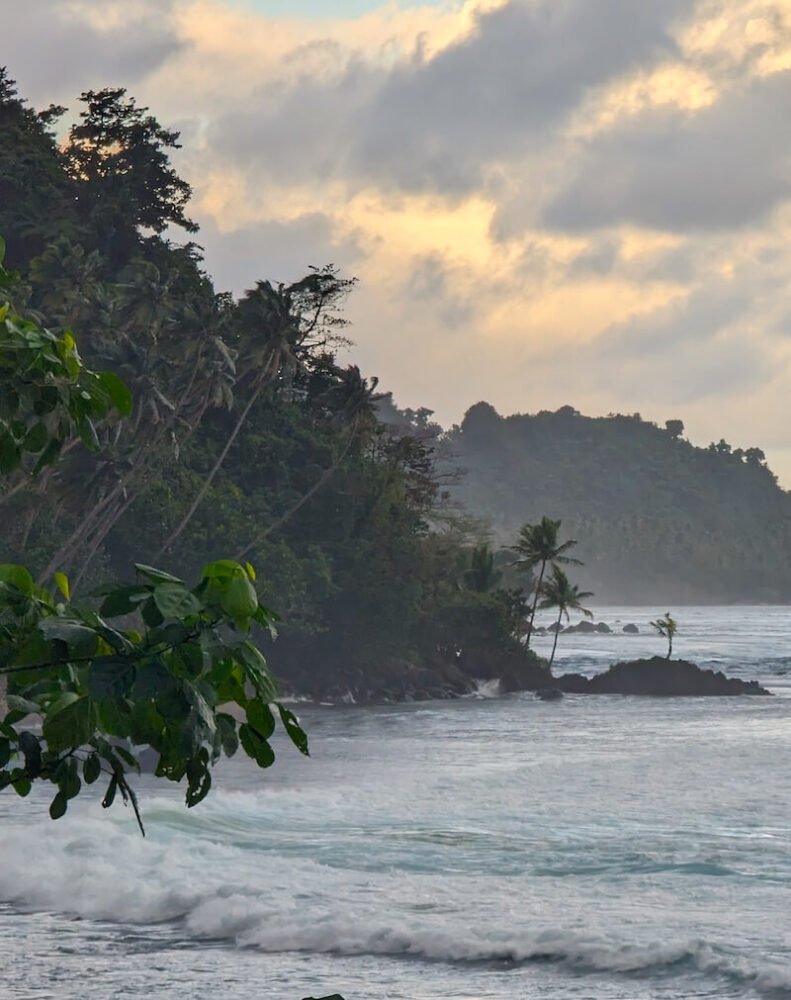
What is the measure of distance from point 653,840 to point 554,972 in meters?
9.22

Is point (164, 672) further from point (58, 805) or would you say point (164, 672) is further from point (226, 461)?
point (226, 461)

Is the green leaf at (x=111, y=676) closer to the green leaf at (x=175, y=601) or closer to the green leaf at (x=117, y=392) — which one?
the green leaf at (x=175, y=601)

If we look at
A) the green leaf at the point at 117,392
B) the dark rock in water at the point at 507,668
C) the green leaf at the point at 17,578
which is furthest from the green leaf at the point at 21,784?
the dark rock in water at the point at 507,668

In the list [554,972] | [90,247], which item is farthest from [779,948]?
[90,247]

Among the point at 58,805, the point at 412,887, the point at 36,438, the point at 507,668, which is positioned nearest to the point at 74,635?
the point at 58,805

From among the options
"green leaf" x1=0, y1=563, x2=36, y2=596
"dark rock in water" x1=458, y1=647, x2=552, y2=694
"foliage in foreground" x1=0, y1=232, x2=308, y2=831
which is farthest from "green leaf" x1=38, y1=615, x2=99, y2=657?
"dark rock in water" x1=458, y1=647, x2=552, y2=694

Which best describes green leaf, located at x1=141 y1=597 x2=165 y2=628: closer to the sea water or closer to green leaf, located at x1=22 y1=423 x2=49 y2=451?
green leaf, located at x1=22 y1=423 x2=49 y2=451

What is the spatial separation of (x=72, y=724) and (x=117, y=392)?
0.95 m

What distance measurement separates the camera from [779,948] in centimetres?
1606

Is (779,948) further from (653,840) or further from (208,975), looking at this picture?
(653,840)

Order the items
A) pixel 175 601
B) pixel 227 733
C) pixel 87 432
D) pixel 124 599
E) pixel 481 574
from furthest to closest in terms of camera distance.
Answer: pixel 481 574 < pixel 87 432 < pixel 227 733 < pixel 124 599 < pixel 175 601

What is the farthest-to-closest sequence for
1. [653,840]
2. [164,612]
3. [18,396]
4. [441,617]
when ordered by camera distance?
[441,617], [653,840], [18,396], [164,612]

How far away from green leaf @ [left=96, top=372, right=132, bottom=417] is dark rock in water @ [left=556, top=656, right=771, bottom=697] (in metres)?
62.6

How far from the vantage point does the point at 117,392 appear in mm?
3689
